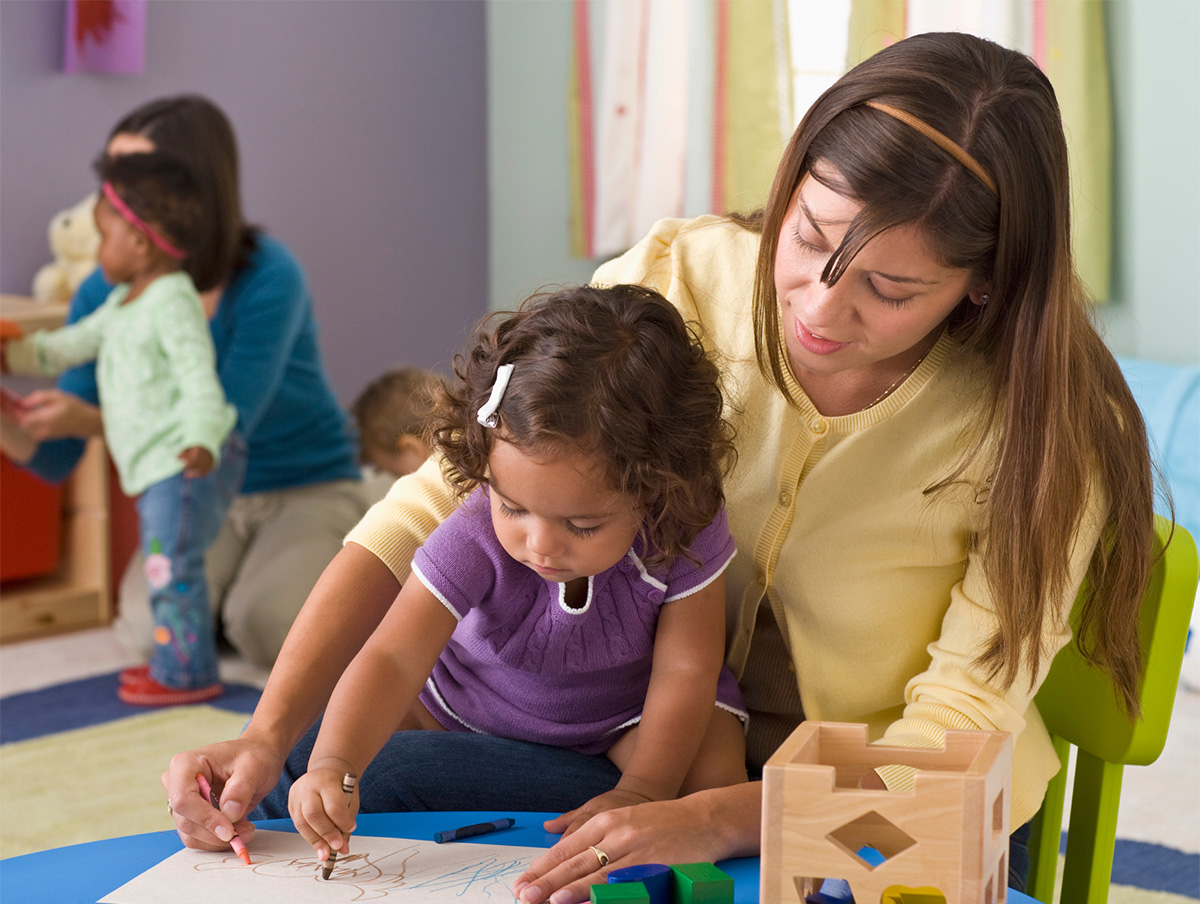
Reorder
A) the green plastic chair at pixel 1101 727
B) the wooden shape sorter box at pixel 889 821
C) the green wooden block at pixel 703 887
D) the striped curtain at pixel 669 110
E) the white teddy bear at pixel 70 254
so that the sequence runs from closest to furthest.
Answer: the wooden shape sorter box at pixel 889 821, the green wooden block at pixel 703 887, the green plastic chair at pixel 1101 727, the white teddy bear at pixel 70 254, the striped curtain at pixel 669 110

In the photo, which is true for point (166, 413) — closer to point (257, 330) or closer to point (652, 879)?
point (257, 330)

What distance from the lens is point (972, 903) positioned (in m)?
0.59

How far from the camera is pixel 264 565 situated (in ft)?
8.29

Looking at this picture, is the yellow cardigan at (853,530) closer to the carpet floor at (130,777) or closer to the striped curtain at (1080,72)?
the carpet floor at (130,777)

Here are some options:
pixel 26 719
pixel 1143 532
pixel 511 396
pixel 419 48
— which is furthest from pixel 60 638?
pixel 1143 532

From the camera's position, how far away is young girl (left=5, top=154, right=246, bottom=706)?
229cm

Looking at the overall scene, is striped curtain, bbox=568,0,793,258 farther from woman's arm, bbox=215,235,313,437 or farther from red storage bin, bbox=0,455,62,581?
red storage bin, bbox=0,455,62,581

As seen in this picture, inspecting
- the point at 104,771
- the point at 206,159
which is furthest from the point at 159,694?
the point at 206,159

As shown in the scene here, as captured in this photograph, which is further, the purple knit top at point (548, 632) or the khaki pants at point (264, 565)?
the khaki pants at point (264, 565)

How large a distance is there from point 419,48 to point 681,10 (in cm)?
81

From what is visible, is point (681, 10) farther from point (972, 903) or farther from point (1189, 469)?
point (972, 903)

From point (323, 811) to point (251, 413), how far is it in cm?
178

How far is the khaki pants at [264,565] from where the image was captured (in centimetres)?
244

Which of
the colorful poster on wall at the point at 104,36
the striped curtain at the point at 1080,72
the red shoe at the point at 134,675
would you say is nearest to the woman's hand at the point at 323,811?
the red shoe at the point at 134,675
